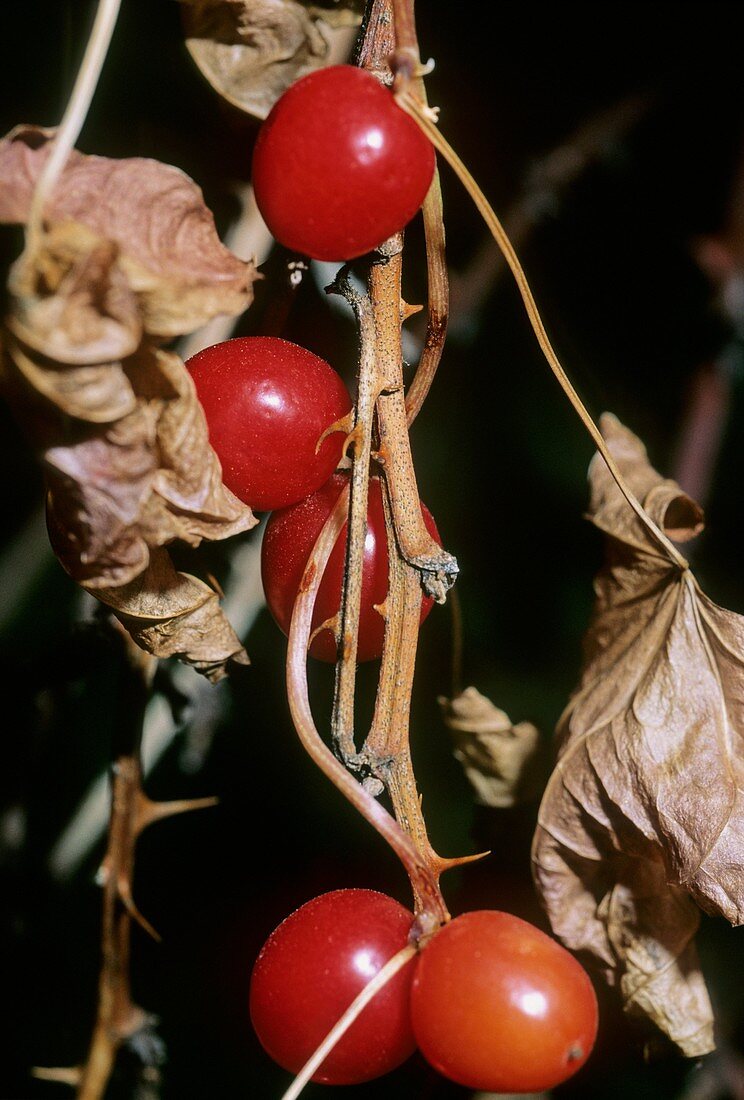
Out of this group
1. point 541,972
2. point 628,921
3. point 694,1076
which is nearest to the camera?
point 541,972

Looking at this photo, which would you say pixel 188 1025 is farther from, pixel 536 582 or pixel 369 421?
pixel 369 421

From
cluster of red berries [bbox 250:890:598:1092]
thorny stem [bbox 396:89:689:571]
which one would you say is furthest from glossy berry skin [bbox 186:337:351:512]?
cluster of red berries [bbox 250:890:598:1092]

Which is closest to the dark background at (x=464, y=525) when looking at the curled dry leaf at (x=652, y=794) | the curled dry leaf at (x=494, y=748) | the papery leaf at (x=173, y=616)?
the curled dry leaf at (x=494, y=748)

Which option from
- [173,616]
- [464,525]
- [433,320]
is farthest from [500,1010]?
[464,525]

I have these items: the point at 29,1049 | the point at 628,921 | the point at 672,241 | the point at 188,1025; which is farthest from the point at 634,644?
the point at 29,1049

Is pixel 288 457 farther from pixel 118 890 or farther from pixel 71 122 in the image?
pixel 118 890

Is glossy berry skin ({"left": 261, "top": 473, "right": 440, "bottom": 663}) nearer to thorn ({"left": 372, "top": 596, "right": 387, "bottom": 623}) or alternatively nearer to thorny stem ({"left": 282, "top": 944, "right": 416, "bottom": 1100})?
thorn ({"left": 372, "top": 596, "right": 387, "bottom": 623})
